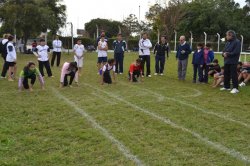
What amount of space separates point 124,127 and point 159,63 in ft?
35.0

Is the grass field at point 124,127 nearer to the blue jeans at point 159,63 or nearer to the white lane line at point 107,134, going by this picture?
the white lane line at point 107,134

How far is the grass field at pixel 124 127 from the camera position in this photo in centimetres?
565

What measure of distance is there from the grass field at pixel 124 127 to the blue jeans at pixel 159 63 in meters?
4.81

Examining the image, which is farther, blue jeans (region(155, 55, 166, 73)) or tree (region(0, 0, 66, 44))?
tree (region(0, 0, 66, 44))

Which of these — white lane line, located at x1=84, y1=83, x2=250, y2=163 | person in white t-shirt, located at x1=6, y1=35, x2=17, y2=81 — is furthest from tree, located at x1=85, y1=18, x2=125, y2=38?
white lane line, located at x1=84, y1=83, x2=250, y2=163

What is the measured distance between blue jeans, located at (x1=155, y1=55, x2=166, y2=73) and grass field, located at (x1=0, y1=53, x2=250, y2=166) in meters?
4.81

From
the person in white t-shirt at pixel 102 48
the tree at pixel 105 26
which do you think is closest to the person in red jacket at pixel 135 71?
the person in white t-shirt at pixel 102 48

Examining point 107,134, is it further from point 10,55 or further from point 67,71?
point 10,55

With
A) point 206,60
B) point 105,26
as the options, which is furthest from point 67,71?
point 105,26

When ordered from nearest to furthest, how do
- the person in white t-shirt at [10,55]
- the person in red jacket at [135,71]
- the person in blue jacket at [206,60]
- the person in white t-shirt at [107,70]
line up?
the person in white t-shirt at [107,70]
the person in blue jacket at [206,60]
the person in red jacket at [135,71]
the person in white t-shirt at [10,55]

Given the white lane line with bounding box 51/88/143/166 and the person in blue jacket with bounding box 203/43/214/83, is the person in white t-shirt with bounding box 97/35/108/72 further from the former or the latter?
the white lane line with bounding box 51/88/143/166

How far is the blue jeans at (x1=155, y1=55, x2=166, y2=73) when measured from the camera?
1686 cm

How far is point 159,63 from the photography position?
17797 mm

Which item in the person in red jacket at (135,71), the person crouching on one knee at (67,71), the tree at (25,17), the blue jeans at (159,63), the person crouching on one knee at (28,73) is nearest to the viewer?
the person crouching on one knee at (28,73)
